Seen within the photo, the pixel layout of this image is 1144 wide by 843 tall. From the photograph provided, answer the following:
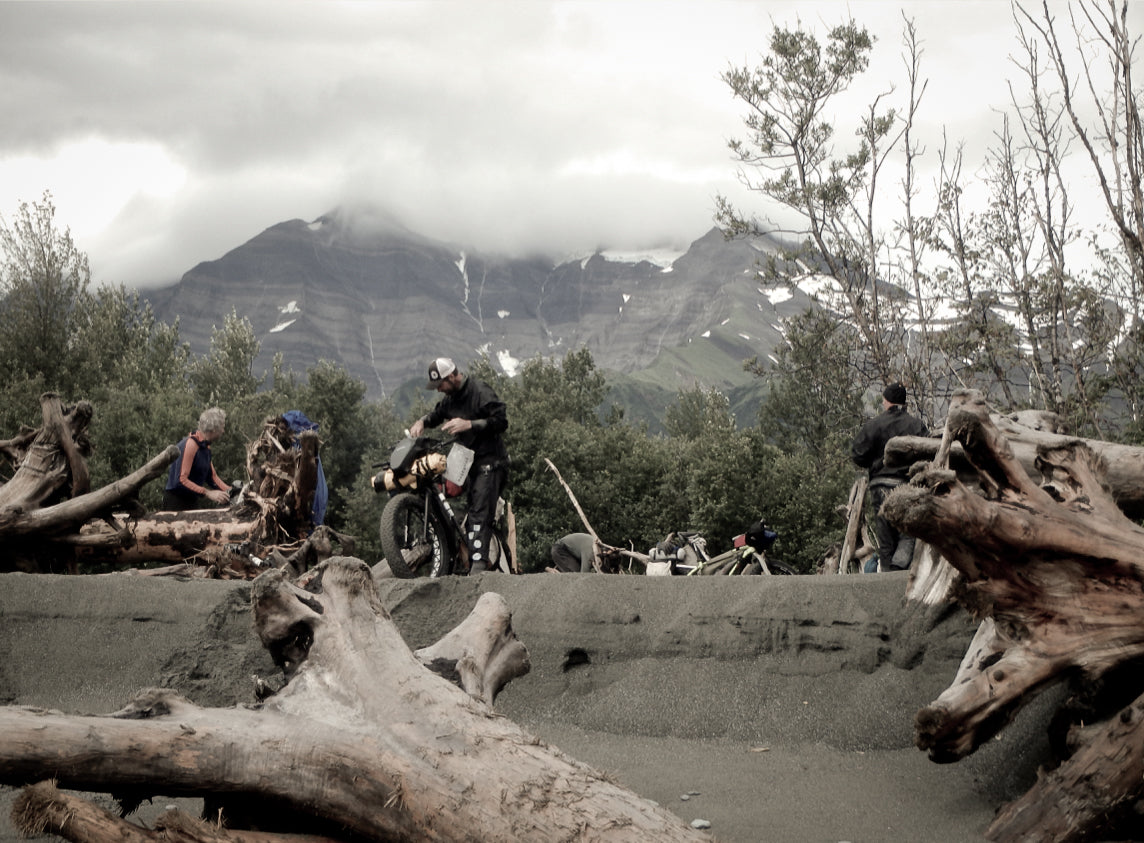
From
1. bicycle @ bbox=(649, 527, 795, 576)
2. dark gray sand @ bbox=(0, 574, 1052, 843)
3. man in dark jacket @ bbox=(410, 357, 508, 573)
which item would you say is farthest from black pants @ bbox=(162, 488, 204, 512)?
bicycle @ bbox=(649, 527, 795, 576)

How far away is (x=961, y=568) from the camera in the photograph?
4.45 m

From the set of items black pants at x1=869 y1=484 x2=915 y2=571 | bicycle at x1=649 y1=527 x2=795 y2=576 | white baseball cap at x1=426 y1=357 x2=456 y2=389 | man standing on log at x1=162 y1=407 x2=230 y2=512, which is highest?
white baseball cap at x1=426 y1=357 x2=456 y2=389

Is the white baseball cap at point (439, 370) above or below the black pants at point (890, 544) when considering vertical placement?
above

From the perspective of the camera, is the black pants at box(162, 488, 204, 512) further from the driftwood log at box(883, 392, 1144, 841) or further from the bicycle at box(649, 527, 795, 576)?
the driftwood log at box(883, 392, 1144, 841)

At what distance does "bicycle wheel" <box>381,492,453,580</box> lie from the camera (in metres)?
9.75

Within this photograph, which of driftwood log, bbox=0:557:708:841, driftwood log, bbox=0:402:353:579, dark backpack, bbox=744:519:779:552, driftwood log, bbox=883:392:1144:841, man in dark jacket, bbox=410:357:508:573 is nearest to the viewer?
driftwood log, bbox=0:557:708:841

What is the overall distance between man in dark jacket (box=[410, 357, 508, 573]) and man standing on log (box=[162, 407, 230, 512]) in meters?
2.08

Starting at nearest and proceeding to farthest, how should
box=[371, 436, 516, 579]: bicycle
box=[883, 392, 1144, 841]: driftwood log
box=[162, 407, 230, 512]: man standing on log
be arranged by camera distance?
box=[883, 392, 1144, 841]: driftwood log < box=[371, 436, 516, 579]: bicycle < box=[162, 407, 230, 512]: man standing on log

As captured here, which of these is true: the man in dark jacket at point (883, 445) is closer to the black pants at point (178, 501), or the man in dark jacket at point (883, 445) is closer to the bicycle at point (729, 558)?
the bicycle at point (729, 558)

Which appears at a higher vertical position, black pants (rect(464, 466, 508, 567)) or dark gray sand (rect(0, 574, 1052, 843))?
black pants (rect(464, 466, 508, 567))

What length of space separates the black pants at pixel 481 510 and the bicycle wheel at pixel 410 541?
30 centimetres

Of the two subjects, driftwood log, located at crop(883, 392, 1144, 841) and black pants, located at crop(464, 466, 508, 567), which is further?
black pants, located at crop(464, 466, 508, 567)

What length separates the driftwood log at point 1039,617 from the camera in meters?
4.18

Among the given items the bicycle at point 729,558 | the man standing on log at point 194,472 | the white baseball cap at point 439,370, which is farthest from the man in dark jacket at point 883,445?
the man standing on log at point 194,472
